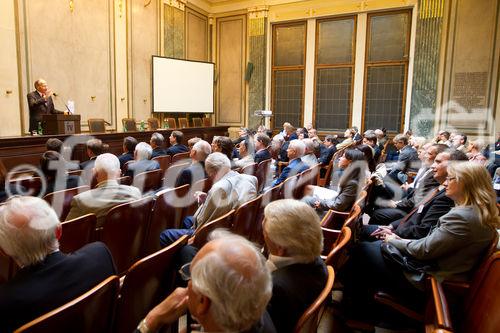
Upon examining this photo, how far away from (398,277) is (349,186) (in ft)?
2.90

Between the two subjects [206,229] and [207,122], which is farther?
[207,122]

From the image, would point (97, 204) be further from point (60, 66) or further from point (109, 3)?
point (109, 3)

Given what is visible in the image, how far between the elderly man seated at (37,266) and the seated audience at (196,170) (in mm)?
1594

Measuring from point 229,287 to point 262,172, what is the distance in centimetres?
338

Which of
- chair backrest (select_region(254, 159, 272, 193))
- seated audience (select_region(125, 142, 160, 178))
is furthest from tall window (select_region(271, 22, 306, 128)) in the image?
seated audience (select_region(125, 142, 160, 178))

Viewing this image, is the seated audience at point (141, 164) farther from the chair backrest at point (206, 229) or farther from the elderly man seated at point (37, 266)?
the elderly man seated at point (37, 266)

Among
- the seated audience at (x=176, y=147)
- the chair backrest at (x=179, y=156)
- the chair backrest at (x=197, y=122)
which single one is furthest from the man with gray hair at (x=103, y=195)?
the chair backrest at (x=197, y=122)

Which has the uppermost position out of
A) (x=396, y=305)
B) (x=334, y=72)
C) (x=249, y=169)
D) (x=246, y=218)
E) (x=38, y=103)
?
(x=334, y=72)

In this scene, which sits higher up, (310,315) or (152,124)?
(152,124)

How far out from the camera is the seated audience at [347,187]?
8.83 ft

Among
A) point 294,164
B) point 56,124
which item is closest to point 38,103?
point 56,124

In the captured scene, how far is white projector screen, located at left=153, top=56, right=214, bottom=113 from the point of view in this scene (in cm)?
874

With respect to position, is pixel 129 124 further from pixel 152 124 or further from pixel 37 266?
pixel 37 266

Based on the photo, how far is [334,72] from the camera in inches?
355
